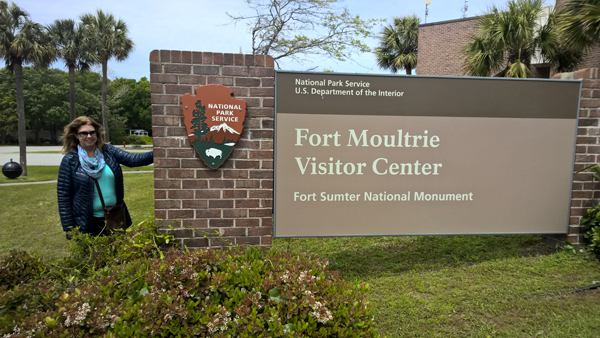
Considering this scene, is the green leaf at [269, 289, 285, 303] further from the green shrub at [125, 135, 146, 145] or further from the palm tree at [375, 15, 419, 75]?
the green shrub at [125, 135, 146, 145]

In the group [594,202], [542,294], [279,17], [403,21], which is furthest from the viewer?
[403,21]

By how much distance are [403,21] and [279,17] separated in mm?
20710

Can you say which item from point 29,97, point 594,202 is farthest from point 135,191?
point 29,97

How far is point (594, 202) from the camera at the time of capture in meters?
4.09

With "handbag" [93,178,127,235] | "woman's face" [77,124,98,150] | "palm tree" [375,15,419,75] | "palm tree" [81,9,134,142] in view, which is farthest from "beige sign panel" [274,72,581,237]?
"palm tree" [375,15,419,75]

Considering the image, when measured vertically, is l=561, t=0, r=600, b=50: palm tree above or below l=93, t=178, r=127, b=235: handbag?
above

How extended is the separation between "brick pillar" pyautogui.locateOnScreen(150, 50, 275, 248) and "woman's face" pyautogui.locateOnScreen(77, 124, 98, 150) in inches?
24.0

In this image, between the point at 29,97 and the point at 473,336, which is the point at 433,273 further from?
the point at 29,97

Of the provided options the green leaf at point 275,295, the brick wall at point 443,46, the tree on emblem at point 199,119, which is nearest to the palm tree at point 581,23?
the tree on emblem at point 199,119

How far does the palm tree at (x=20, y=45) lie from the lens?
14773mm

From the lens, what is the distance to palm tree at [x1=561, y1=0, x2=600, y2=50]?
6.79 m

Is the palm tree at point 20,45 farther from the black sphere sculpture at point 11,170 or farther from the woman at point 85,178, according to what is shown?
the woman at point 85,178

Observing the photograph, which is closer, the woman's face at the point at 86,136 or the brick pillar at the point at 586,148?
the woman's face at the point at 86,136

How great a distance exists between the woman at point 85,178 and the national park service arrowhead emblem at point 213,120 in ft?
1.99
